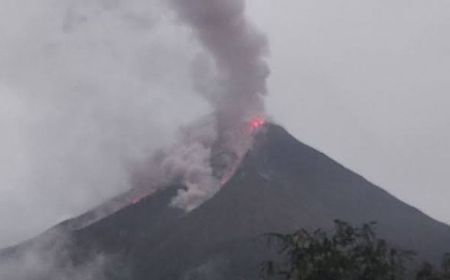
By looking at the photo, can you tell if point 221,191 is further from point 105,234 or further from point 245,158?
point 105,234

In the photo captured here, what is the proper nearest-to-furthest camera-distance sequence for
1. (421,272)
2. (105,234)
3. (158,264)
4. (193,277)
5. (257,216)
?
(421,272), (193,277), (158,264), (257,216), (105,234)

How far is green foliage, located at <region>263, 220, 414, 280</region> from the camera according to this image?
12.8m

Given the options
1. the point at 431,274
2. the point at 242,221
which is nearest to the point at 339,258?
the point at 431,274

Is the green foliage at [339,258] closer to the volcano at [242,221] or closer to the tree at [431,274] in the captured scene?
the tree at [431,274]

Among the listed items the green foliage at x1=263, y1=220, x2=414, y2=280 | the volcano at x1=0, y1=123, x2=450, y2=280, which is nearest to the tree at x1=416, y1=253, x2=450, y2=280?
the green foliage at x1=263, y1=220, x2=414, y2=280

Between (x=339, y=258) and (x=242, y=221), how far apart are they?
84728 millimetres

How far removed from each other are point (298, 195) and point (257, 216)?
9251 mm

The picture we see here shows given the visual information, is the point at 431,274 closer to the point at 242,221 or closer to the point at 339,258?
the point at 339,258

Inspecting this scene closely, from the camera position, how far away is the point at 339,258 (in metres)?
12.8

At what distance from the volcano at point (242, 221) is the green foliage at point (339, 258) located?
66794 millimetres

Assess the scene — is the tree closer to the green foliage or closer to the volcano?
the green foliage

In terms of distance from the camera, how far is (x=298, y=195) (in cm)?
10512

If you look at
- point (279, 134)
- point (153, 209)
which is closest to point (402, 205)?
point (279, 134)

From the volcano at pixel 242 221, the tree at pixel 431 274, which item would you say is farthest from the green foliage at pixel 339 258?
the volcano at pixel 242 221
